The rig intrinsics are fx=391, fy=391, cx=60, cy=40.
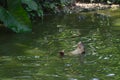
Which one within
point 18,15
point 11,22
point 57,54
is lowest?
point 57,54

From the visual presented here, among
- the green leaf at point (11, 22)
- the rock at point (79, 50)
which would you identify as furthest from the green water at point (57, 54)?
the green leaf at point (11, 22)

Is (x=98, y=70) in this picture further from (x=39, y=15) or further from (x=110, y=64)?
(x=39, y=15)

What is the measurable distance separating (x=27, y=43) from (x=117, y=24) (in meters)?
4.34

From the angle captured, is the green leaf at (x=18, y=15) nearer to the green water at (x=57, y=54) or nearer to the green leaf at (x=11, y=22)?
the green leaf at (x=11, y=22)

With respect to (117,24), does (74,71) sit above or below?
above

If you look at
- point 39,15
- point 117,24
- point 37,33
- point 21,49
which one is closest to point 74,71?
point 21,49

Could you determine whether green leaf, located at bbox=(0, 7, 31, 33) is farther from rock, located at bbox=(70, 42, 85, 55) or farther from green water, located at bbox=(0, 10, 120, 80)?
rock, located at bbox=(70, 42, 85, 55)

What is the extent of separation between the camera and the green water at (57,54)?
7098mm

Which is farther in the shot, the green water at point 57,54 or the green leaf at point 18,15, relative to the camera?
the green leaf at point 18,15

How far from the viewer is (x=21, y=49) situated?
30.0ft

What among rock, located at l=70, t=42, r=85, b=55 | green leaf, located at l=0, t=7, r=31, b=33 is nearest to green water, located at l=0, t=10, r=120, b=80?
rock, located at l=70, t=42, r=85, b=55

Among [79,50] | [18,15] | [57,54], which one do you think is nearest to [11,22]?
[18,15]

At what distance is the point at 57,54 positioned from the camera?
8.54 m

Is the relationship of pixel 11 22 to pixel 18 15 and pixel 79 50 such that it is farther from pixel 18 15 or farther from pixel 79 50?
pixel 79 50
